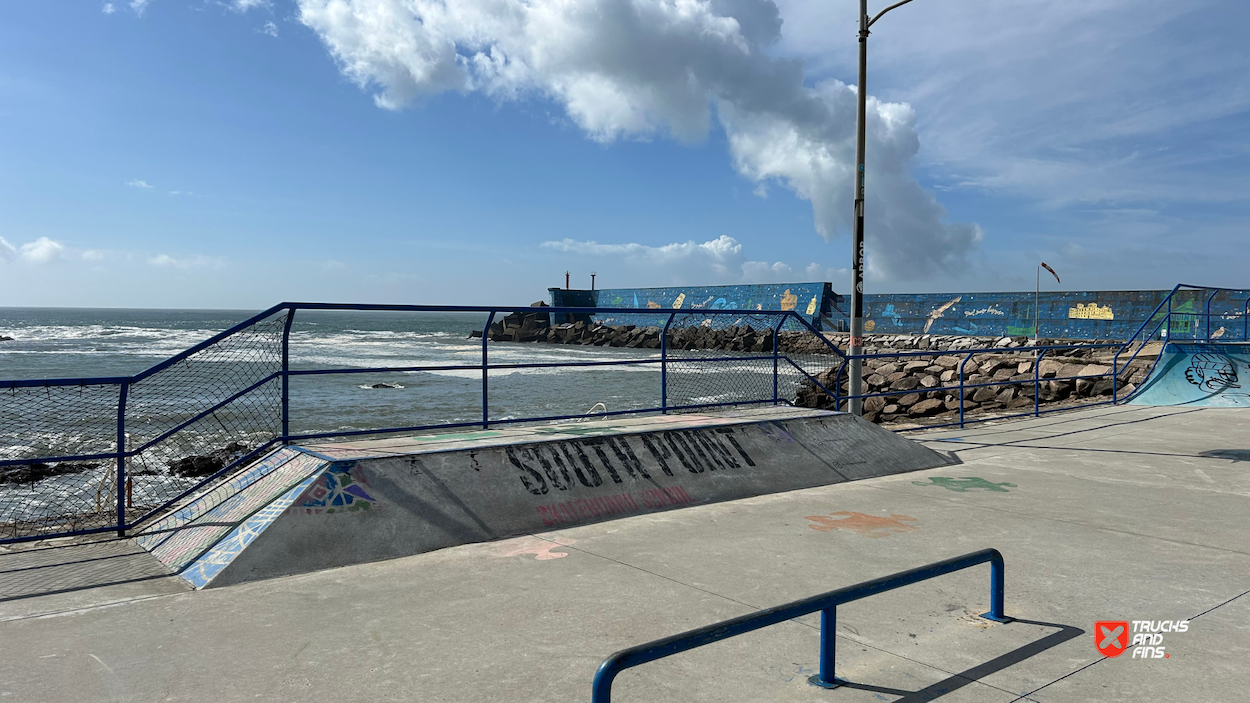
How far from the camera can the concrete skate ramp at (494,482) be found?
18.3 feet

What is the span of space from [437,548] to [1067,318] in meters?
34.0

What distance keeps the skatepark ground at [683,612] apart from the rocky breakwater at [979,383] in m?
8.12

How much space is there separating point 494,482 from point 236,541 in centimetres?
199

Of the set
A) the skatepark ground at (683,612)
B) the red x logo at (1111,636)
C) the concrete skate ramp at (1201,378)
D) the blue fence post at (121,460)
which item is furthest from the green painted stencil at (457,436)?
the concrete skate ramp at (1201,378)

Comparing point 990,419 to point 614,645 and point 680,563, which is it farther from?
point 614,645

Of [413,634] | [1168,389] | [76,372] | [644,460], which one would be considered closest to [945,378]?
[1168,389]

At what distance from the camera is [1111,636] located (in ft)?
13.9

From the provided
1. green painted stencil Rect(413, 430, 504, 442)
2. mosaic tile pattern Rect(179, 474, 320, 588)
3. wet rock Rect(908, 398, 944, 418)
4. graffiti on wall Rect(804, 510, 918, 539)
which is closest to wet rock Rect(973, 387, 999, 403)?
wet rock Rect(908, 398, 944, 418)

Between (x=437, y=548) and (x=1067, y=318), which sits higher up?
(x=1067, y=318)

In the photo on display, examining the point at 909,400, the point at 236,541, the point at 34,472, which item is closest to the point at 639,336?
the point at 909,400

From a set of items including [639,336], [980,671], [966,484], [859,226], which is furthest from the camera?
[639,336]

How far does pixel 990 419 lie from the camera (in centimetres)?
1432

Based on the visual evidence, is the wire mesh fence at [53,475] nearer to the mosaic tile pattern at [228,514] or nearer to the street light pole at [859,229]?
the mosaic tile pattern at [228,514]

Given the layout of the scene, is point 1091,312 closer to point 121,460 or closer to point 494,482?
point 494,482
